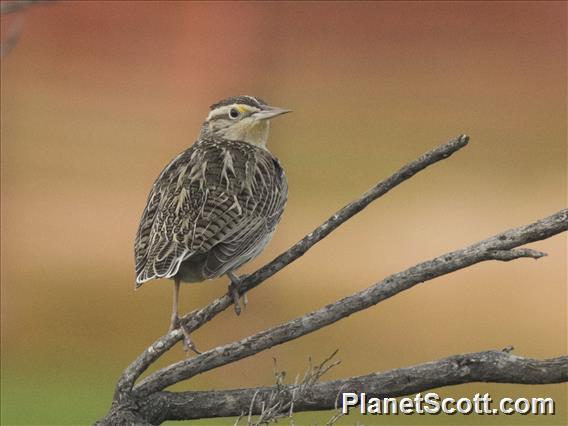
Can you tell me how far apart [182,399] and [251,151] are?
0.98 metres

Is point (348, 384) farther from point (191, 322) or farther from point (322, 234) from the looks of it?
point (191, 322)

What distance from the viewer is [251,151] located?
2676mm

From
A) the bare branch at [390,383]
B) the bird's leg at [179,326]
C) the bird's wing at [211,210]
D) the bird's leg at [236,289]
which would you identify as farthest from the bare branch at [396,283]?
the bird's wing at [211,210]

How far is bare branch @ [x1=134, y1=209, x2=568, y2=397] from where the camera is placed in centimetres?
172

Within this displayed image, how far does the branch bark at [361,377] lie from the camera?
170cm

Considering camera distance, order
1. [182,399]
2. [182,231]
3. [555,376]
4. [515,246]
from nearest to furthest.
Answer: [555,376], [515,246], [182,399], [182,231]

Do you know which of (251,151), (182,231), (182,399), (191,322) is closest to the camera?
(182,399)

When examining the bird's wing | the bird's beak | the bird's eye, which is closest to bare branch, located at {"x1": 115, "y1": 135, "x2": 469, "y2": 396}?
the bird's wing

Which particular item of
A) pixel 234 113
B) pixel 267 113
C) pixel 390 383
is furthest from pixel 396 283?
pixel 234 113

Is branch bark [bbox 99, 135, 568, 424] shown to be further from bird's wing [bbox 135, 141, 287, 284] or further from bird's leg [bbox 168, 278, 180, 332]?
bird's wing [bbox 135, 141, 287, 284]

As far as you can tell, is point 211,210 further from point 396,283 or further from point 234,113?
point 396,283

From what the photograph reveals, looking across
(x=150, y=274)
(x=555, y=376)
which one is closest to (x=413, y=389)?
(x=555, y=376)

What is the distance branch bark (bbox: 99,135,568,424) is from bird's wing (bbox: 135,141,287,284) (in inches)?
13.2

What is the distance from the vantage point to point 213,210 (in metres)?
2.34
